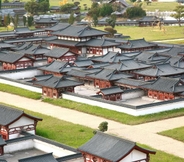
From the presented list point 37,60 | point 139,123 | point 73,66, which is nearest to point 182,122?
point 139,123

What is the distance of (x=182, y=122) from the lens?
107ft

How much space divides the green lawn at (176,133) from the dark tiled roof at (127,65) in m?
15.2

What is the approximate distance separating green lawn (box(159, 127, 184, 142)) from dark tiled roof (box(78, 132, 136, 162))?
6.96 metres

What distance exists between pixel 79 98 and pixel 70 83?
2351mm

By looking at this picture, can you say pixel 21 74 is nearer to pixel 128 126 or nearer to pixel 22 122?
pixel 128 126

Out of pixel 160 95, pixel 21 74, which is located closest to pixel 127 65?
pixel 160 95

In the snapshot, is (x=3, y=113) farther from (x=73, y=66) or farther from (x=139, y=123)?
(x=73, y=66)

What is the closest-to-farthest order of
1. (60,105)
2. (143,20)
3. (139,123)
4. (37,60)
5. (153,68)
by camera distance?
1. (139,123)
2. (60,105)
3. (153,68)
4. (37,60)
5. (143,20)

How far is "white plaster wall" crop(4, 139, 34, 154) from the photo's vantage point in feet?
88.2

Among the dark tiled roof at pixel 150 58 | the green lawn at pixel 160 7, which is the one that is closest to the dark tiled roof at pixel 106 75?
the dark tiled roof at pixel 150 58

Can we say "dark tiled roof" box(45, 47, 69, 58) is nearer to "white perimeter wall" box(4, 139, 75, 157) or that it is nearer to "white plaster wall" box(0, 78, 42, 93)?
"white plaster wall" box(0, 78, 42, 93)

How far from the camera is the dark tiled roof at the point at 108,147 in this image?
2244 centimetres

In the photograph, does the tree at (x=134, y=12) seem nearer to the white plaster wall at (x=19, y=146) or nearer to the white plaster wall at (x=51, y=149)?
the white plaster wall at (x=19, y=146)

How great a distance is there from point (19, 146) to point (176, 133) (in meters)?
9.27
